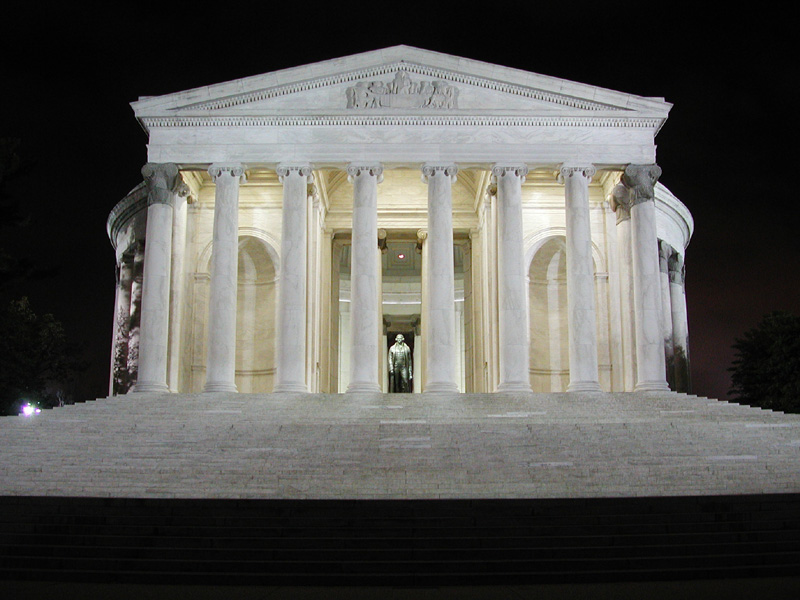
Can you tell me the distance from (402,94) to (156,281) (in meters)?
17.2

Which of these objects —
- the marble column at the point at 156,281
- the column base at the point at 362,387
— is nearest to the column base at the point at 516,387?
the column base at the point at 362,387

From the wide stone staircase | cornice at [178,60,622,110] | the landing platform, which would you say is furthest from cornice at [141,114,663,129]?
the wide stone staircase

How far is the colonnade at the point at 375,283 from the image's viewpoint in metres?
50.4

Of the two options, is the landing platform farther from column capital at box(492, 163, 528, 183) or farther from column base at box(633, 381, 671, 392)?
column capital at box(492, 163, 528, 183)

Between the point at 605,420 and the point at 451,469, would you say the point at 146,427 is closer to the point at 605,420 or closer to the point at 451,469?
the point at 451,469

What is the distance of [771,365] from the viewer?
6881 centimetres

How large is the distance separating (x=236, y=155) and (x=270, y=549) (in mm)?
33677

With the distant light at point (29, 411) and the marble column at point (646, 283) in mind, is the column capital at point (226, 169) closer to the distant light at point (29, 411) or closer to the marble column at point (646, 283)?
the distant light at point (29, 411)

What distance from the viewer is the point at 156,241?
171 feet

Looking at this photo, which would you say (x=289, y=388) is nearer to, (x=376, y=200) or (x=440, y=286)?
(x=440, y=286)

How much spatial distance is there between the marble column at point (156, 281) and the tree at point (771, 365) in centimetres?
4221

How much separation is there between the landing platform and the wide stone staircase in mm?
2452

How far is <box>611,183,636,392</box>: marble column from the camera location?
5522 cm

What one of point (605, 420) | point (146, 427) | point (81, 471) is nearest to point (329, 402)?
point (146, 427)
